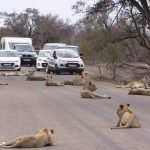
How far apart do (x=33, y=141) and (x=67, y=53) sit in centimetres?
3307

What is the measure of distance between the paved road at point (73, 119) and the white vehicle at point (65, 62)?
1742cm

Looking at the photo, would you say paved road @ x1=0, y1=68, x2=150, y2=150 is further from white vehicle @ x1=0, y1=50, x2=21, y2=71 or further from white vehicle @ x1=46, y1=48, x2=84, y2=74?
white vehicle @ x1=0, y1=50, x2=21, y2=71

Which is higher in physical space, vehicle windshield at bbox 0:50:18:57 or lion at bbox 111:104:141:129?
vehicle windshield at bbox 0:50:18:57

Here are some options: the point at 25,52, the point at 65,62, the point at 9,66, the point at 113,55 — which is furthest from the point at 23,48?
the point at 113,55

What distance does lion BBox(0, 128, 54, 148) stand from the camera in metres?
10.2

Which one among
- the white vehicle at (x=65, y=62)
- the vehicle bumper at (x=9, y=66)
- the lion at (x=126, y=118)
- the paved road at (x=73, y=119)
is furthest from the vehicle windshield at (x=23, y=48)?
the lion at (x=126, y=118)

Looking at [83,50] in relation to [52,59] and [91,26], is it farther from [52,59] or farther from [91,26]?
[91,26]

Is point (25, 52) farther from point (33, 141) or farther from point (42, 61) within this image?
point (33, 141)

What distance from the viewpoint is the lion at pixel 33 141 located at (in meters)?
10.2

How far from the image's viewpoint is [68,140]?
1141 centimetres

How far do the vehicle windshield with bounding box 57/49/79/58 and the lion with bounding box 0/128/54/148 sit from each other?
32180 millimetres

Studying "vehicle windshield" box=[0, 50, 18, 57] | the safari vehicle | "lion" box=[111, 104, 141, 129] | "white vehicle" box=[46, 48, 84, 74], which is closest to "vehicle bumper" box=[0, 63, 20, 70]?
"vehicle windshield" box=[0, 50, 18, 57]

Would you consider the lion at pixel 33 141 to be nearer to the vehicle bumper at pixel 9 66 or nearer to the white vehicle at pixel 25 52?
the vehicle bumper at pixel 9 66

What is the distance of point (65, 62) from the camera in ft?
137
